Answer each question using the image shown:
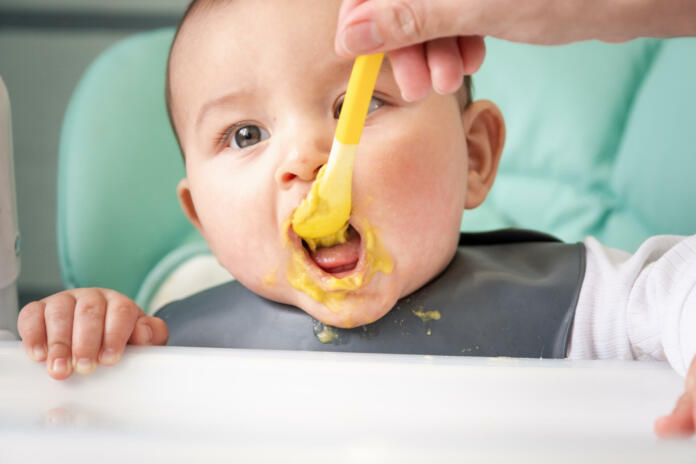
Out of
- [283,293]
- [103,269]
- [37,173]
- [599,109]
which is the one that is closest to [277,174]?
[283,293]

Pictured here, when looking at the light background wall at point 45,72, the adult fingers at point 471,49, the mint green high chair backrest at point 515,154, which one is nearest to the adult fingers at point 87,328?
the adult fingers at point 471,49

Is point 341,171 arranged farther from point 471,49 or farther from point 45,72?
point 45,72

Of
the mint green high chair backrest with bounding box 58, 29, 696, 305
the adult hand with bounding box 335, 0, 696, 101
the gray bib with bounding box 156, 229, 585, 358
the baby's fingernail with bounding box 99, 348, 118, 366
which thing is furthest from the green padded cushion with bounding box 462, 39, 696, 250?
the baby's fingernail with bounding box 99, 348, 118, 366

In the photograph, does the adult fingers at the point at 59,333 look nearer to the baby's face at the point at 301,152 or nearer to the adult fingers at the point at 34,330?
the adult fingers at the point at 34,330

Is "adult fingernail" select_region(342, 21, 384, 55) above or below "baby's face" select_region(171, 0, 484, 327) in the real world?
above

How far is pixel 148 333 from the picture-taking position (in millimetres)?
679

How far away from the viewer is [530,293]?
0.79m

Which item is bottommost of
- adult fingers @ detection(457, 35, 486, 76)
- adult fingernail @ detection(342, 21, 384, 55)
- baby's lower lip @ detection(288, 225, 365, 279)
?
baby's lower lip @ detection(288, 225, 365, 279)

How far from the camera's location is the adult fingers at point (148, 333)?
67 cm

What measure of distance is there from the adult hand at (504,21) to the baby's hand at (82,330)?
0.28m

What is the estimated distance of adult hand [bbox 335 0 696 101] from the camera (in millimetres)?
517

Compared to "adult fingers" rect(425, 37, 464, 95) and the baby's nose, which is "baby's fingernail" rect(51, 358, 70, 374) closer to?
the baby's nose

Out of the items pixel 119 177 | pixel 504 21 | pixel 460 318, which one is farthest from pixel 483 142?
pixel 119 177

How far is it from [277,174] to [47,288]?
4.22 feet
